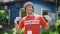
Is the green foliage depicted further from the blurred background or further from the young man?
the young man

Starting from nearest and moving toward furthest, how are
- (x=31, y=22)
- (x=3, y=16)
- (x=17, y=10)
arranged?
(x=31, y=22)
(x=3, y=16)
(x=17, y=10)

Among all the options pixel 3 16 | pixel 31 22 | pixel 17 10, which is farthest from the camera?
pixel 17 10

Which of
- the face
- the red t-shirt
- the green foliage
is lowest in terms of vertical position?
the green foliage

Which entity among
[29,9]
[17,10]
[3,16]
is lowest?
[3,16]

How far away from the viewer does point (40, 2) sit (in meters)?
5.42

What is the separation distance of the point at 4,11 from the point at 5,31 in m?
0.50

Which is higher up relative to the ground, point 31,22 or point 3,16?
point 31,22

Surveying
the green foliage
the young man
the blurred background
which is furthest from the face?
the green foliage

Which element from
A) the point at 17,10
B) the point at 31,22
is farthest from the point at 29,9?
the point at 17,10

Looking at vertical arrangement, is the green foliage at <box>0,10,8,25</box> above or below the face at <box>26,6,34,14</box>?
below

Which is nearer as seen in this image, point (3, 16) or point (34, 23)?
point (34, 23)

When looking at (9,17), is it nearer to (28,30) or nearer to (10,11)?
(10,11)

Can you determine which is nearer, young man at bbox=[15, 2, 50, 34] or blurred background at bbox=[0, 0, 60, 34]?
young man at bbox=[15, 2, 50, 34]

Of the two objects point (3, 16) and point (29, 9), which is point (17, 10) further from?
point (29, 9)
